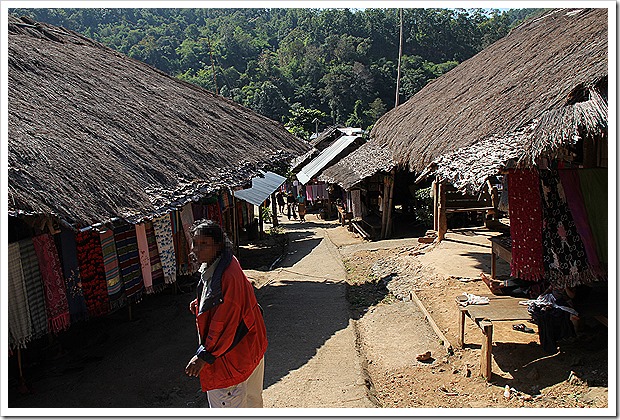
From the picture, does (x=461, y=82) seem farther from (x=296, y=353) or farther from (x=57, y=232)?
(x=57, y=232)

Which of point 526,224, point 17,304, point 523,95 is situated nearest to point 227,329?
point 17,304

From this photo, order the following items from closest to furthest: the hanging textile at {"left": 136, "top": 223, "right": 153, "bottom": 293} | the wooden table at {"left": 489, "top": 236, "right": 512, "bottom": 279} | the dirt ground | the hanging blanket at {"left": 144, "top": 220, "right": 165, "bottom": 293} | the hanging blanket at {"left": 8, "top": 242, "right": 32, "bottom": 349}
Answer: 1. the hanging blanket at {"left": 8, "top": 242, "right": 32, "bottom": 349}
2. the dirt ground
3. the hanging textile at {"left": 136, "top": 223, "right": 153, "bottom": 293}
4. the hanging blanket at {"left": 144, "top": 220, "right": 165, "bottom": 293}
5. the wooden table at {"left": 489, "top": 236, "right": 512, "bottom": 279}

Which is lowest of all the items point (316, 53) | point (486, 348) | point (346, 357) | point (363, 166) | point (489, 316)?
point (346, 357)

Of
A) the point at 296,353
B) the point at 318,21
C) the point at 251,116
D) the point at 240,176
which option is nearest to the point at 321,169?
the point at 251,116

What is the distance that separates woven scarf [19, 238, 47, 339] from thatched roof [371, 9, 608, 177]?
15.7 ft

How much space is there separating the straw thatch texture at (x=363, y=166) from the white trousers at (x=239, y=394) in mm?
10453

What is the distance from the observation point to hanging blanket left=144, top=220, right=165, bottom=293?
6547 millimetres

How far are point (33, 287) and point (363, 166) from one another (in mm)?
10866

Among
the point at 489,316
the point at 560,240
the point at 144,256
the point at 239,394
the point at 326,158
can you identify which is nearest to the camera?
the point at 239,394

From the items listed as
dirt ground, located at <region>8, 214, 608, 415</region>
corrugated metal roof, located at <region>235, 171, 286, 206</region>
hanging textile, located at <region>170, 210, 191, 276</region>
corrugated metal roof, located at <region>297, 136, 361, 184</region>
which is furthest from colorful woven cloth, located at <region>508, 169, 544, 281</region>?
corrugated metal roof, located at <region>297, 136, 361, 184</region>

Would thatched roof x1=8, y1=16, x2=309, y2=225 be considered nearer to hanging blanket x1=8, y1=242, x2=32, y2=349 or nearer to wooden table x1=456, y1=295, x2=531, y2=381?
hanging blanket x1=8, y1=242, x2=32, y2=349

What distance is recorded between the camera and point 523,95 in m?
6.56

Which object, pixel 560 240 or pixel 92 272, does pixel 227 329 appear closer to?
pixel 92 272

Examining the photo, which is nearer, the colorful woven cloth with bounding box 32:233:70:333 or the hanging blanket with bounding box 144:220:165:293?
the colorful woven cloth with bounding box 32:233:70:333
